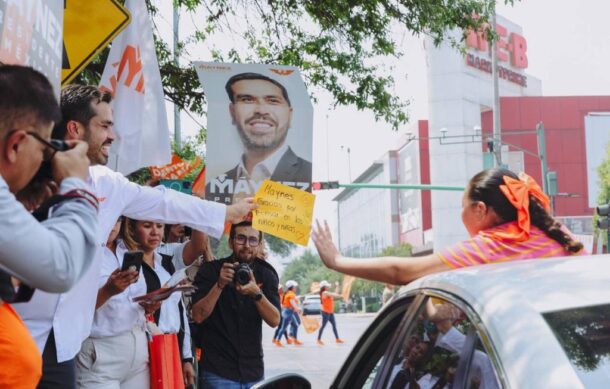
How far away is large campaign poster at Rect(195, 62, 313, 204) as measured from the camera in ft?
19.0

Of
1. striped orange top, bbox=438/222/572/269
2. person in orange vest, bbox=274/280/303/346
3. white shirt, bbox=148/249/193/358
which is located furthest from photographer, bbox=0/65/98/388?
person in orange vest, bbox=274/280/303/346

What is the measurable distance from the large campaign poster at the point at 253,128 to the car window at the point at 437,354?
2.84m

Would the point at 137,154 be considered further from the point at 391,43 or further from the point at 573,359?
the point at 391,43

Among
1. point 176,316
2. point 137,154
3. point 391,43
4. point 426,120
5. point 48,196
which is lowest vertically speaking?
point 176,316

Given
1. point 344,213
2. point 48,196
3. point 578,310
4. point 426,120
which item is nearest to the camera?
point 578,310

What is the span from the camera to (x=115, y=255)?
518cm

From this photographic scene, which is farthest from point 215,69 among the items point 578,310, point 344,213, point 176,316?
point 344,213

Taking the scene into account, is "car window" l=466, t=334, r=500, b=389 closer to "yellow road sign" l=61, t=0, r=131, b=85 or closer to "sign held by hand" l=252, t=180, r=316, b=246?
"sign held by hand" l=252, t=180, r=316, b=246

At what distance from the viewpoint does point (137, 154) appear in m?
6.04

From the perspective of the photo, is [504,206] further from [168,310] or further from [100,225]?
[168,310]

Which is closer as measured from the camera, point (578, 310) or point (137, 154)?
point (578, 310)

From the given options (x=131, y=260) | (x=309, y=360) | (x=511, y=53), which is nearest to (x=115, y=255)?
(x=131, y=260)

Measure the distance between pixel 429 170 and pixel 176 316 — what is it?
74.6m

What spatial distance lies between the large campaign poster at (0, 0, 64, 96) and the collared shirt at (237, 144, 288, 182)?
82.6 inches
